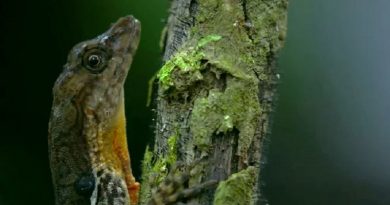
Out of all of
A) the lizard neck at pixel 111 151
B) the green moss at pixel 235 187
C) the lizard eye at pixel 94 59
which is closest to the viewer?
the green moss at pixel 235 187

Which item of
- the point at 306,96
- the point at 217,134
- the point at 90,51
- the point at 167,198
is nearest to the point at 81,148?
the point at 90,51

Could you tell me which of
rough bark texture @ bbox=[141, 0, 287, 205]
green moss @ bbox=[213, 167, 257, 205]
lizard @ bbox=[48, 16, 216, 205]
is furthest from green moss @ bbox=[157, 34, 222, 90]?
lizard @ bbox=[48, 16, 216, 205]

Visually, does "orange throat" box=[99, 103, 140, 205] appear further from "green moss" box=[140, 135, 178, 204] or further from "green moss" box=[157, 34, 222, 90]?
"green moss" box=[157, 34, 222, 90]

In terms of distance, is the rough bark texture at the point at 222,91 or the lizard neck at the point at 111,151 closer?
the rough bark texture at the point at 222,91

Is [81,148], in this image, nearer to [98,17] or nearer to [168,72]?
[168,72]

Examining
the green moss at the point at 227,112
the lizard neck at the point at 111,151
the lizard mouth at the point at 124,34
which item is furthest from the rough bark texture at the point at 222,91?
the lizard mouth at the point at 124,34

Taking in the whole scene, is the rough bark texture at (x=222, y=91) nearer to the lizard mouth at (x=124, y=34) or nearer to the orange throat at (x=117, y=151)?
the orange throat at (x=117, y=151)

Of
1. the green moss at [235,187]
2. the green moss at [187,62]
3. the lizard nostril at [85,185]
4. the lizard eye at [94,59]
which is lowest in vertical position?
the green moss at [235,187]

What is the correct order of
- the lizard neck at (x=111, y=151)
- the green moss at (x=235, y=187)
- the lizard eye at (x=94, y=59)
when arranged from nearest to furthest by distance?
the green moss at (x=235, y=187), the lizard neck at (x=111, y=151), the lizard eye at (x=94, y=59)
